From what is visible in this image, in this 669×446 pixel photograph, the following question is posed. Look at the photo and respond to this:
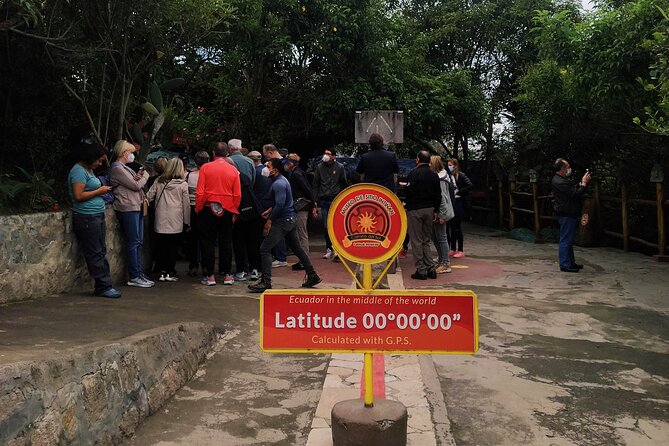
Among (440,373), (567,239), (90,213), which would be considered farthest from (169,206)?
(567,239)

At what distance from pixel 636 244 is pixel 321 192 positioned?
628cm

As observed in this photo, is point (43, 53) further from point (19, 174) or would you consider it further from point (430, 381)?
point (430, 381)

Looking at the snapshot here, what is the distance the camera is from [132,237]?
700 cm

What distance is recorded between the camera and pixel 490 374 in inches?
197

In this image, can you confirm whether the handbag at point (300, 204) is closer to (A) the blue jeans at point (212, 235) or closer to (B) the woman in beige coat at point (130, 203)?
(A) the blue jeans at point (212, 235)

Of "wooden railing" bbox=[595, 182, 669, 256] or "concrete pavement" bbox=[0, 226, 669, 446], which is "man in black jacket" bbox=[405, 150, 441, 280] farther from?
"wooden railing" bbox=[595, 182, 669, 256]

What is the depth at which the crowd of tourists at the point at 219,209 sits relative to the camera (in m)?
6.20

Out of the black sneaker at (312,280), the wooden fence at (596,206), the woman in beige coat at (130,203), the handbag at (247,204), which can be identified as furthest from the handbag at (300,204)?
the wooden fence at (596,206)

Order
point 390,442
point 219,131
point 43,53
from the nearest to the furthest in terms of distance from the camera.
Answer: point 390,442
point 43,53
point 219,131

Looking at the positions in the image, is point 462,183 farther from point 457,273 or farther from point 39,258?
point 39,258

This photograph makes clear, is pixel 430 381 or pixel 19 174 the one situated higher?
pixel 19 174

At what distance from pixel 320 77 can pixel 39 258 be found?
9.00 metres

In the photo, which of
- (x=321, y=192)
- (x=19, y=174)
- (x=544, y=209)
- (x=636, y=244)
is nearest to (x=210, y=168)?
(x=19, y=174)

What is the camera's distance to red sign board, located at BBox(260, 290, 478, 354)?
323 cm
